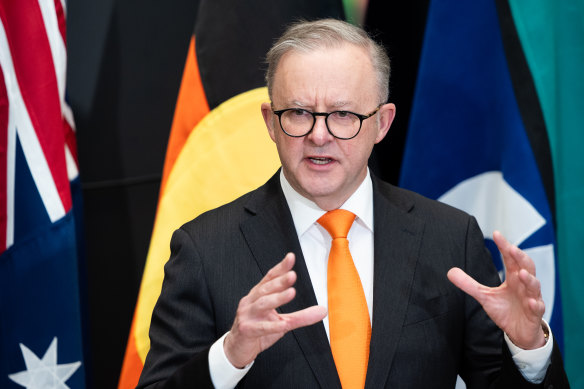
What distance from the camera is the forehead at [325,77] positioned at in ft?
4.73

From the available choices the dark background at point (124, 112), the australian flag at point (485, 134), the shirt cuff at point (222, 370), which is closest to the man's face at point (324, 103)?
the shirt cuff at point (222, 370)

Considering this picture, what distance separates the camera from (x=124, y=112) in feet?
8.41

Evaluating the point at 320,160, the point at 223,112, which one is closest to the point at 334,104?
the point at 320,160

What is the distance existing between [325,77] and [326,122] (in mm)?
93

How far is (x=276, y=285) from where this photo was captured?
122 cm

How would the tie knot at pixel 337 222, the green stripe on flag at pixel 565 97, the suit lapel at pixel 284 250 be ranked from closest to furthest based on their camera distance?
the suit lapel at pixel 284 250 → the tie knot at pixel 337 222 → the green stripe on flag at pixel 565 97

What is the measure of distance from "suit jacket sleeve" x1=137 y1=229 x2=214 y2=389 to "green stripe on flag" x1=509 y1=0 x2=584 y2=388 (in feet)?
3.90

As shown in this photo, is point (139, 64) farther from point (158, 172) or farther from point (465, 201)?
point (465, 201)

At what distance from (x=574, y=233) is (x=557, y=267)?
120 millimetres

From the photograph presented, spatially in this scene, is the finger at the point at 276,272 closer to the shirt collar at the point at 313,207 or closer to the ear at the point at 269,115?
the shirt collar at the point at 313,207

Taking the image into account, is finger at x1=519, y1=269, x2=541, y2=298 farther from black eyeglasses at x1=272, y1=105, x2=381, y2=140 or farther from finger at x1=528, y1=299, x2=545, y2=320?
black eyeglasses at x1=272, y1=105, x2=381, y2=140

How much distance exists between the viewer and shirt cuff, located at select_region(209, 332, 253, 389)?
1318mm

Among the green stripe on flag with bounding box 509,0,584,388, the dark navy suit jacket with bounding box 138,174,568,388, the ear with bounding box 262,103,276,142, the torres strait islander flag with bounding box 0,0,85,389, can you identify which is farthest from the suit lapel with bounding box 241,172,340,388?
the green stripe on flag with bounding box 509,0,584,388

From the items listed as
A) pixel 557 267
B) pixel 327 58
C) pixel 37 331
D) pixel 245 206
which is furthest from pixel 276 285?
pixel 557 267
